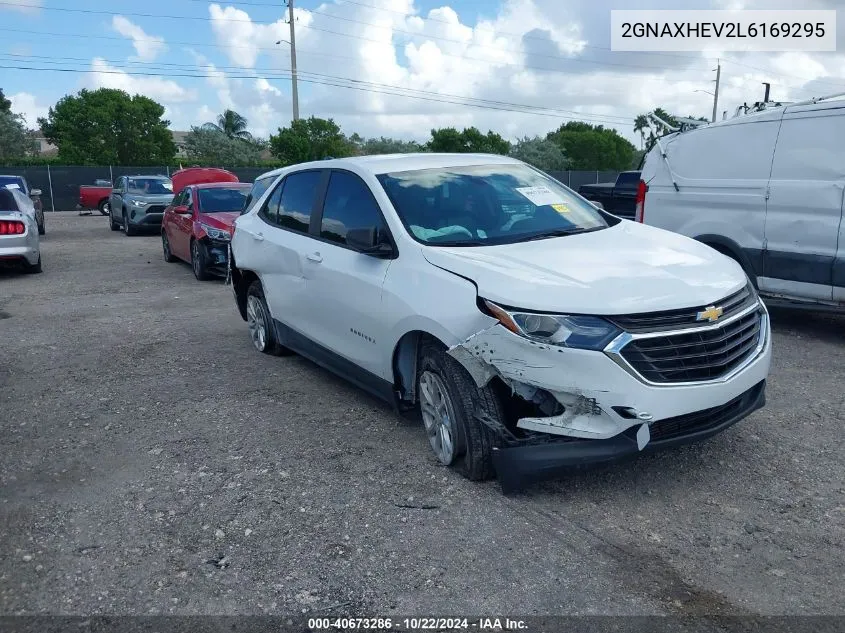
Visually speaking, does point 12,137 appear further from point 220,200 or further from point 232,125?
point 220,200

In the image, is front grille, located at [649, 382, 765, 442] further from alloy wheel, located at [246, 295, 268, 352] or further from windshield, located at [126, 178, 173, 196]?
windshield, located at [126, 178, 173, 196]

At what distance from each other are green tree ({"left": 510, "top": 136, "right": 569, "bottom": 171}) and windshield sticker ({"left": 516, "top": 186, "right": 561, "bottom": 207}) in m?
53.2

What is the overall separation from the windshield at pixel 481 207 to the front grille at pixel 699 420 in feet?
4.73

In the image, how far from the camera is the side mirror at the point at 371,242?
465 cm

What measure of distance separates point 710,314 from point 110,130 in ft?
194

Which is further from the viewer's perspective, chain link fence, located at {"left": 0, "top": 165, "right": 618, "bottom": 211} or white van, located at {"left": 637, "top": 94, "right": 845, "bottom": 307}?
chain link fence, located at {"left": 0, "top": 165, "right": 618, "bottom": 211}

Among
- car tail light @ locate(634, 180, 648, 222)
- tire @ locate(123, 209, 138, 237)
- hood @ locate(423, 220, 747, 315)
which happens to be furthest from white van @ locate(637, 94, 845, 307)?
tire @ locate(123, 209, 138, 237)

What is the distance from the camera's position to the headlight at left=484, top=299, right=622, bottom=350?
362cm

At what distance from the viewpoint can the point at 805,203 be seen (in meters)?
7.04

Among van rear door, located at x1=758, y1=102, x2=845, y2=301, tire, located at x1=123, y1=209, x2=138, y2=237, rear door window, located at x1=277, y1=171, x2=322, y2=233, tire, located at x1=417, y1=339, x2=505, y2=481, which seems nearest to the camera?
tire, located at x1=417, y1=339, x2=505, y2=481

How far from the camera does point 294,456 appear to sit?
4758mm

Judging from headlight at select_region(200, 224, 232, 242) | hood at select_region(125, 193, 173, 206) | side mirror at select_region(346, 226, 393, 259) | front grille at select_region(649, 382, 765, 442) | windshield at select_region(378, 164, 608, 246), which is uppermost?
windshield at select_region(378, 164, 608, 246)

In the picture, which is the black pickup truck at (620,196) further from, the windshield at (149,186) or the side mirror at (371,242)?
the windshield at (149,186)

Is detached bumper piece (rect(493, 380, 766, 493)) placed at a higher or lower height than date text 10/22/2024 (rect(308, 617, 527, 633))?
higher
